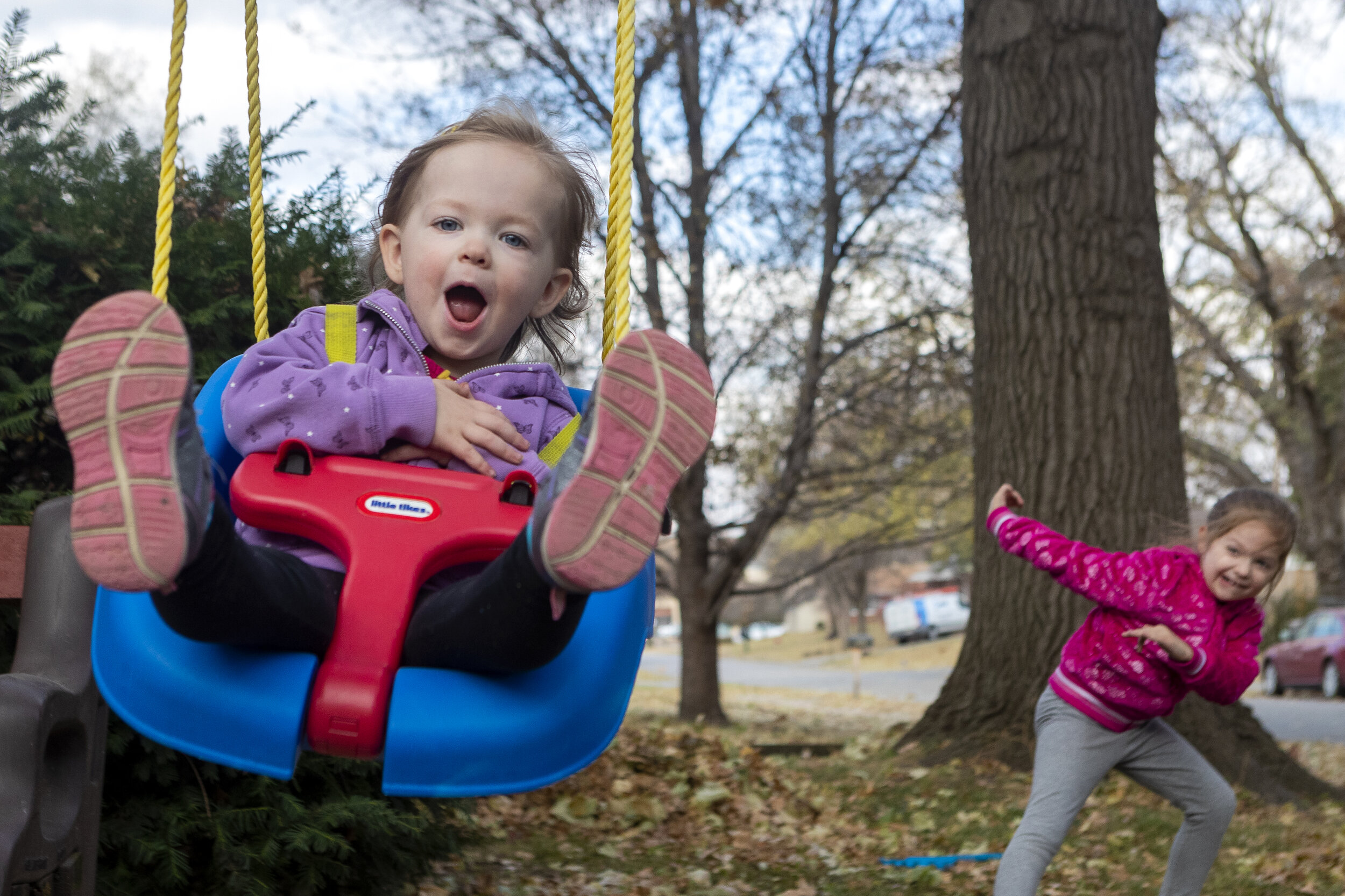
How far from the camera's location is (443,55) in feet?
30.9

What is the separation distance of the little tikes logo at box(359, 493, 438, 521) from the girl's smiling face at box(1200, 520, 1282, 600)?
6.11 feet

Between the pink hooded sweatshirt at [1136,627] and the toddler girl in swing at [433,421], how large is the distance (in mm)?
1299

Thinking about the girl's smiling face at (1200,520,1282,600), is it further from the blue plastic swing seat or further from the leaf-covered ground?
the blue plastic swing seat

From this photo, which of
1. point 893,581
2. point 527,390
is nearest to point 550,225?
point 527,390

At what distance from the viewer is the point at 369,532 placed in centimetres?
179

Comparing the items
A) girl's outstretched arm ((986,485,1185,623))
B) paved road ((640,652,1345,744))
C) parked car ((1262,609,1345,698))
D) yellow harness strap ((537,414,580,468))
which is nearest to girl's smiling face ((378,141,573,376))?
yellow harness strap ((537,414,580,468))

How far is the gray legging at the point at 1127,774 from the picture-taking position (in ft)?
8.55

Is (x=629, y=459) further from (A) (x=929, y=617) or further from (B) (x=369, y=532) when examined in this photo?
(A) (x=929, y=617)

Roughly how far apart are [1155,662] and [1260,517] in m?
0.42

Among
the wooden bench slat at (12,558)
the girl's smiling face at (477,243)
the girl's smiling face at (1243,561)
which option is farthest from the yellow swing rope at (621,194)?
the girl's smiling face at (1243,561)

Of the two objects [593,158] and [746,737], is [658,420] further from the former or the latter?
[746,737]

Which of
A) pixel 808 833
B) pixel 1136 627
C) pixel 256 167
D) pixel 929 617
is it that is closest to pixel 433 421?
pixel 256 167

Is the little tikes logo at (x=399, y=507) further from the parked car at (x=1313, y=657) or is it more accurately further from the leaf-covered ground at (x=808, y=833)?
the parked car at (x=1313, y=657)

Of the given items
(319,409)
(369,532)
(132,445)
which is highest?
(319,409)
